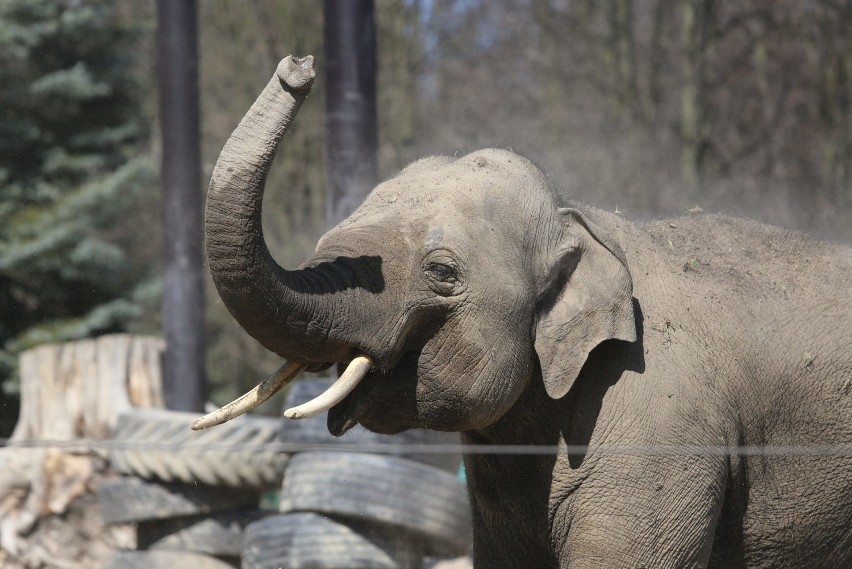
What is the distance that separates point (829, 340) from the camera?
15.5ft

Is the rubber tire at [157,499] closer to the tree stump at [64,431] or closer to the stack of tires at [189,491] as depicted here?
the stack of tires at [189,491]

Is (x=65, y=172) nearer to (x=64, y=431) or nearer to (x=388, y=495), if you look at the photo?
(x=64, y=431)

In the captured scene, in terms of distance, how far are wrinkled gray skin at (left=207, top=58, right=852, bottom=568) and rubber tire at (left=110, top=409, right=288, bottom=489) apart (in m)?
3.27

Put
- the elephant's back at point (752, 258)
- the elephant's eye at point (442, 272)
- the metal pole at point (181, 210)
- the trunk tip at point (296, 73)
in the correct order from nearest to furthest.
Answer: the trunk tip at point (296, 73) → the elephant's eye at point (442, 272) → the elephant's back at point (752, 258) → the metal pole at point (181, 210)

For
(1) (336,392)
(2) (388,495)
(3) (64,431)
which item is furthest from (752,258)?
(3) (64,431)

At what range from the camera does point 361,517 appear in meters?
7.20

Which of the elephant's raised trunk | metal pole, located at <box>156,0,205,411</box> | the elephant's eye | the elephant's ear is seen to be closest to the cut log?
metal pole, located at <box>156,0,205,411</box>

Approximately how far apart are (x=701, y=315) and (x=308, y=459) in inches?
139

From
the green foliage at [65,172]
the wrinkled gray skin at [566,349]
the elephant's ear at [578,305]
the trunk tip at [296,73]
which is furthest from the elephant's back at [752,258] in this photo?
the green foliage at [65,172]

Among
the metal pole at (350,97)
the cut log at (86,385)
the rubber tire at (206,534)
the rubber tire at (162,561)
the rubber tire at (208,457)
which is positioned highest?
the metal pole at (350,97)

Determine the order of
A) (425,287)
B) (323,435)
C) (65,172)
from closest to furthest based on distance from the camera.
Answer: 1. (425,287)
2. (323,435)
3. (65,172)

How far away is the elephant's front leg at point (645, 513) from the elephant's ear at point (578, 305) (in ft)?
1.13

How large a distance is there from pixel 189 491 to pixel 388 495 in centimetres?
152

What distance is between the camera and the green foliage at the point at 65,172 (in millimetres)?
14023
